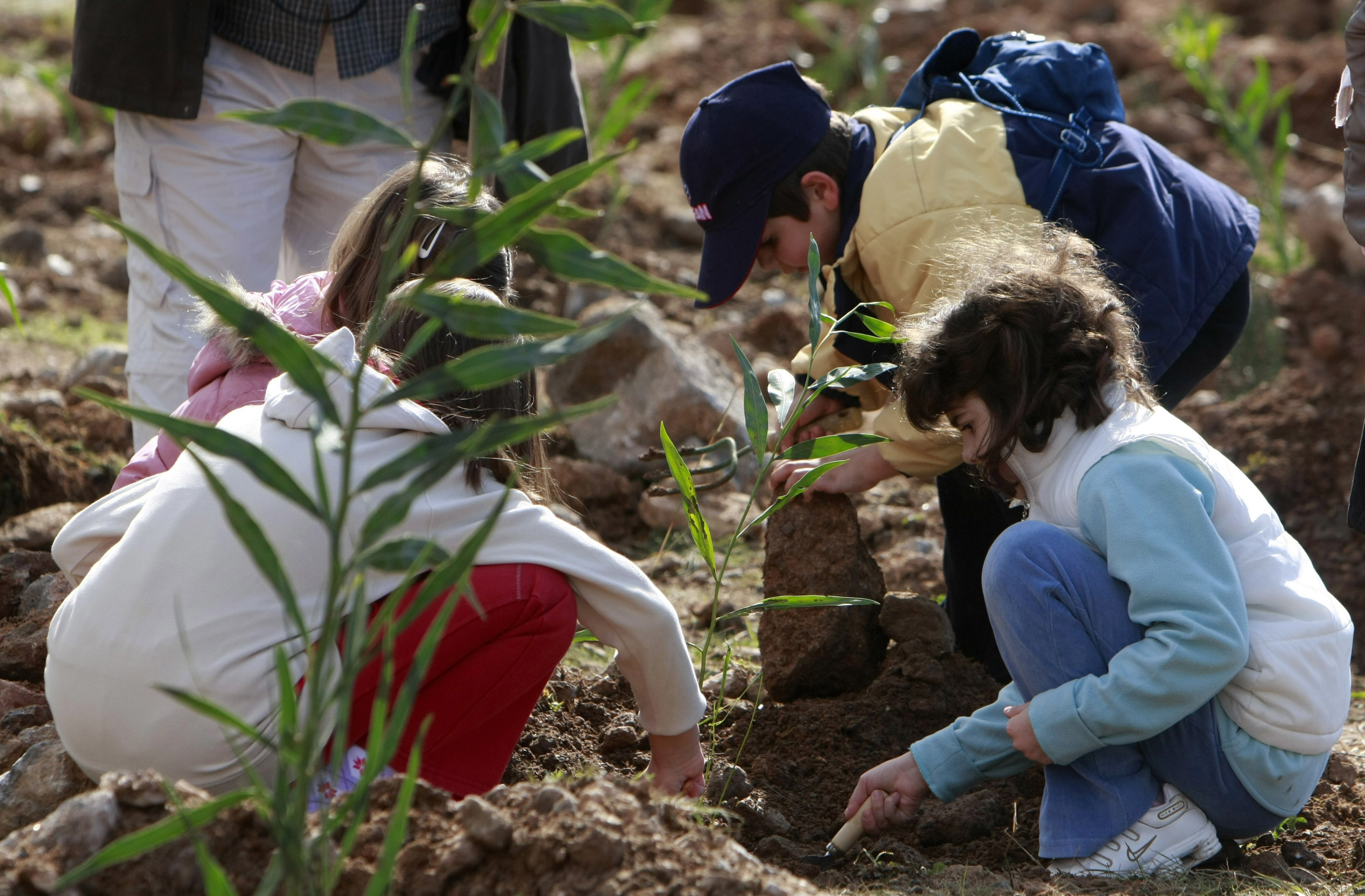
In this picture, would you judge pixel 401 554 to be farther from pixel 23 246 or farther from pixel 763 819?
pixel 23 246

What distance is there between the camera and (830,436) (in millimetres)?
1935

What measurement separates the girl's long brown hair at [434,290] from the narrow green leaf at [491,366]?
57 cm

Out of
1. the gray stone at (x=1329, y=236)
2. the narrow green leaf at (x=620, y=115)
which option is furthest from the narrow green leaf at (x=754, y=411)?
the gray stone at (x=1329, y=236)

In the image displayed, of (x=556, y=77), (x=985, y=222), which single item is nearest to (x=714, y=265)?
(x=985, y=222)

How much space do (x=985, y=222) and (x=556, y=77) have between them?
126 cm

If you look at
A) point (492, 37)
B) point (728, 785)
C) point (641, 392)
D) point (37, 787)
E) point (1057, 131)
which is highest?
point (492, 37)

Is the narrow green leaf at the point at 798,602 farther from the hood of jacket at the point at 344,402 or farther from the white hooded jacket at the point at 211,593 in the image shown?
the hood of jacket at the point at 344,402

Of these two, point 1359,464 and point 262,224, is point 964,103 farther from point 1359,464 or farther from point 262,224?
point 262,224

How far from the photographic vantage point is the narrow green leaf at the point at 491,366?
1117 millimetres

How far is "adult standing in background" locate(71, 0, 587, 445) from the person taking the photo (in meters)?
2.69

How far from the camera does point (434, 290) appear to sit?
168 cm

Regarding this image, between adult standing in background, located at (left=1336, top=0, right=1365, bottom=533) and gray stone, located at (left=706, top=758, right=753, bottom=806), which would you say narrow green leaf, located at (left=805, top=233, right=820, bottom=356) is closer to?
gray stone, located at (left=706, top=758, right=753, bottom=806)

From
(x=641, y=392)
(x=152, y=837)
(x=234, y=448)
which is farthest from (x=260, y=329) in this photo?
(x=641, y=392)

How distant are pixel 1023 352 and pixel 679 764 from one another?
2.73 ft
